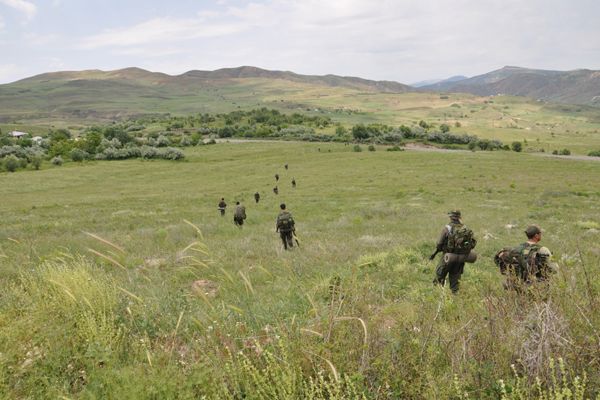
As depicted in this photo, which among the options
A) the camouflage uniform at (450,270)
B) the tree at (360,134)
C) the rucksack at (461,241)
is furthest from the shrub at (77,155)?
the rucksack at (461,241)

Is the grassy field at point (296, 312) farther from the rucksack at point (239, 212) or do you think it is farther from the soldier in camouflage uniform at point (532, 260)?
the rucksack at point (239, 212)

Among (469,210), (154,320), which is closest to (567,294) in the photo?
(154,320)

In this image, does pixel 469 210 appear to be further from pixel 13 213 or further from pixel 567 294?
pixel 13 213

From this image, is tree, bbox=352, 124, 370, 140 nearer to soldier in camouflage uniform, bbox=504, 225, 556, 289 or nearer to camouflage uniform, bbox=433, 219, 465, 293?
camouflage uniform, bbox=433, 219, 465, 293

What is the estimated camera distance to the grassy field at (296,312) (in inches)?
146

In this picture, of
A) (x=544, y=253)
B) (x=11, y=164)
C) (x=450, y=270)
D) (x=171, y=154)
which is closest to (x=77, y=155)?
(x=11, y=164)

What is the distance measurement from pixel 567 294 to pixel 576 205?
3054 cm

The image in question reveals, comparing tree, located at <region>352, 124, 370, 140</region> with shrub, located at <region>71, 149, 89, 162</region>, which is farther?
tree, located at <region>352, 124, 370, 140</region>

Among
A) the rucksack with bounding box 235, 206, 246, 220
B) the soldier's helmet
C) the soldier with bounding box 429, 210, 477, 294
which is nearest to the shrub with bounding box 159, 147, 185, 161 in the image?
the rucksack with bounding box 235, 206, 246, 220

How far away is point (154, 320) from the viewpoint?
5.38 meters

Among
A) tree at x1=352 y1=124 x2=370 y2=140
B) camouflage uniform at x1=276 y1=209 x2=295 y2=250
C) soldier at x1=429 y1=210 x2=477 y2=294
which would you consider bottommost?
camouflage uniform at x1=276 y1=209 x2=295 y2=250

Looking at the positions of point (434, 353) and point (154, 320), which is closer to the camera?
point (434, 353)

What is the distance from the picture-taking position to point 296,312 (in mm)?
5953

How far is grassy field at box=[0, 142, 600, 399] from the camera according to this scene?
3.71 meters
